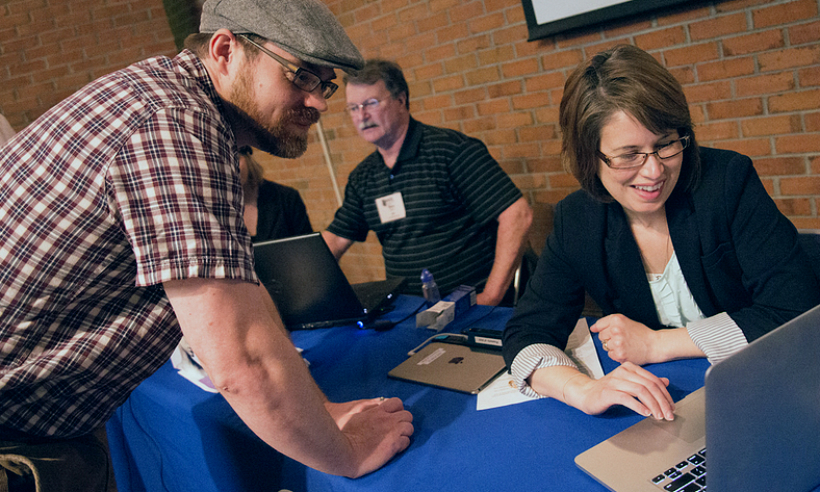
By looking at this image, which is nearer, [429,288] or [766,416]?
[766,416]

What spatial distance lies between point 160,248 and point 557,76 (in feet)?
7.36

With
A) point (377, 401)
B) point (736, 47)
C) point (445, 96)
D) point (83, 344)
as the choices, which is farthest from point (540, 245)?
point (83, 344)

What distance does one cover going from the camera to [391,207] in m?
2.59

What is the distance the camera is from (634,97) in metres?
1.20

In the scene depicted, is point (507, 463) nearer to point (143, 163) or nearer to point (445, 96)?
point (143, 163)

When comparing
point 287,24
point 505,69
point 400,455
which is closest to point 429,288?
point 400,455

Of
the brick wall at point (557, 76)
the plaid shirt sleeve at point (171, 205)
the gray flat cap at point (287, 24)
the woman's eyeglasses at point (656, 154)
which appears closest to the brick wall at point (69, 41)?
the brick wall at point (557, 76)

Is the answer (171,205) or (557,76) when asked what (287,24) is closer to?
(171,205)

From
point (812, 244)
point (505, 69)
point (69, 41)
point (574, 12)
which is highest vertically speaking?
point (69, 41)

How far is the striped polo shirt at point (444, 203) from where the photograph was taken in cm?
244

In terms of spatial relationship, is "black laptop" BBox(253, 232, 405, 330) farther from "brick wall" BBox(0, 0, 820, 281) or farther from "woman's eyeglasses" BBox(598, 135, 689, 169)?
"brick wall" BBox(0, 0, 820, 281)

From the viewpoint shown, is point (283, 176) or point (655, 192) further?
point (283, 176)

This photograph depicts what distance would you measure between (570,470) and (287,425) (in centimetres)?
48

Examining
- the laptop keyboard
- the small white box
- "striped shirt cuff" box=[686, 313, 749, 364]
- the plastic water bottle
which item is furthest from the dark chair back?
the plastic water bottle
